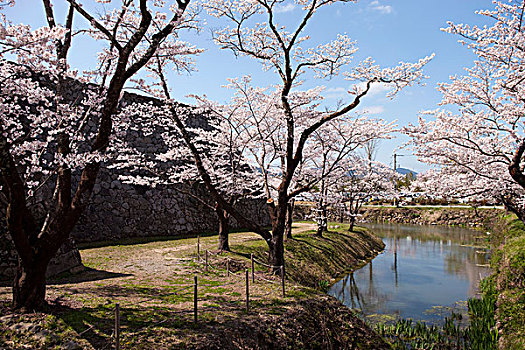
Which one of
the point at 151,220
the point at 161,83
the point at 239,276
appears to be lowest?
the point at 239,276

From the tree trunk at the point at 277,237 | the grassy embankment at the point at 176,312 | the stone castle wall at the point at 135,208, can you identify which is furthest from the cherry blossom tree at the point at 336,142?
the stone castle wall at the point at 135,208

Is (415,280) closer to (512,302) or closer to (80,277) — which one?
(512,302)

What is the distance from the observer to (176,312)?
5.62 metres

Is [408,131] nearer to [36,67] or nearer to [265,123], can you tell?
[265,123]

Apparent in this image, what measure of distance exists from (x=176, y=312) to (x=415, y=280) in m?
10.4

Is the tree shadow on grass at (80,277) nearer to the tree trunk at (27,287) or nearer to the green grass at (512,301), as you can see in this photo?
the tree trunk at (27,287)

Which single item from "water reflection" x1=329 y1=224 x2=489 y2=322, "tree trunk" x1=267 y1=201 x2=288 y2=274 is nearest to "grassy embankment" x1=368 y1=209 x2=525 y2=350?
"water reflection" x1=329 y1=224 x2=489 y2=322

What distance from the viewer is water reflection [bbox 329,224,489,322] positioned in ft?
32.5

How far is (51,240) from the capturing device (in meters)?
4.76

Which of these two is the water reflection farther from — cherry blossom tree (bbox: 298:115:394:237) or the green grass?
cherry blossom tree (bbox: 298:115:394:237)

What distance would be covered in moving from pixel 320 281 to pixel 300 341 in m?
5.52

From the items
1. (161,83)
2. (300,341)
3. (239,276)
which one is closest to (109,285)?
(239,276)

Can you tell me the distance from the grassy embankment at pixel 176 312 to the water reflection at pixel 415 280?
2.56m

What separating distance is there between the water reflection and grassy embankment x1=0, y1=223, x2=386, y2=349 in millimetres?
2557
